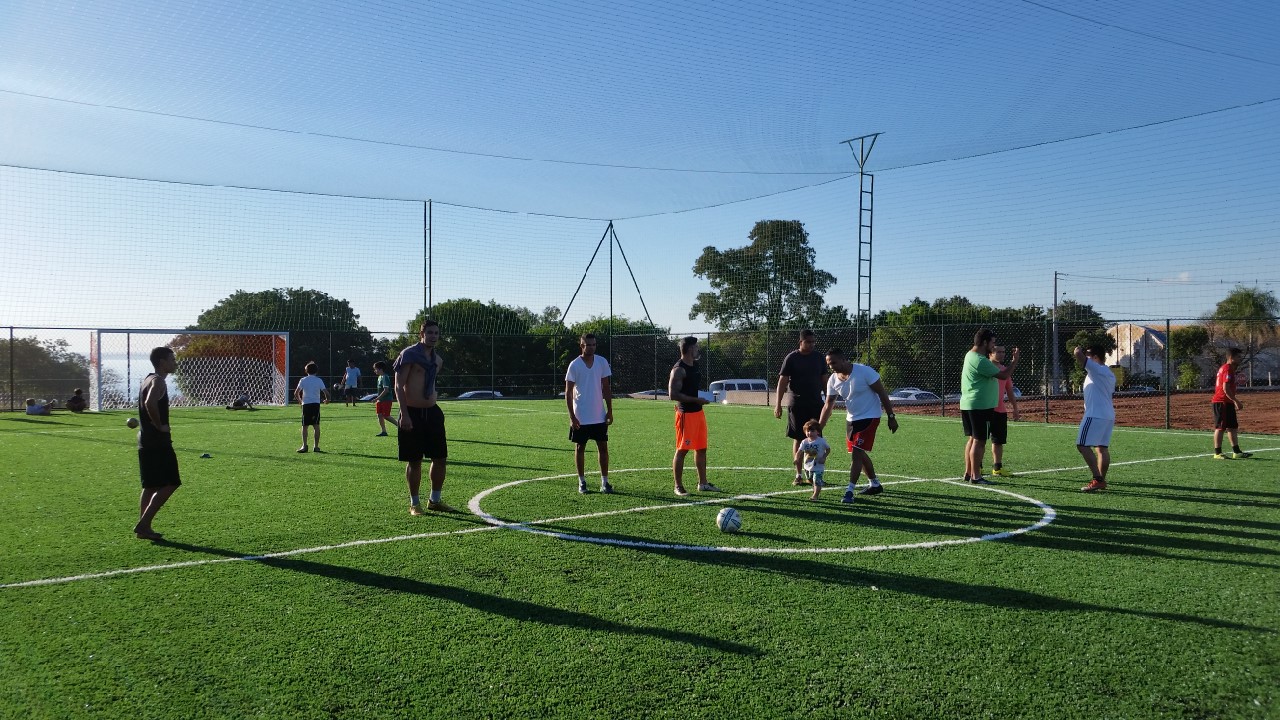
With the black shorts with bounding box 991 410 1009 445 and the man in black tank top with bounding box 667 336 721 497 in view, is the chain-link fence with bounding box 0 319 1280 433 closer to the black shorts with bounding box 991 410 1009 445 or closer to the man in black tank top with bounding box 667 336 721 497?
the black shorts with bounding box 991 410 1009 445

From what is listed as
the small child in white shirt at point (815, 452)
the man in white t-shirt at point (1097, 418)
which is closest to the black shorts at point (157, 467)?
the small child in white shirt at point (815, 452)

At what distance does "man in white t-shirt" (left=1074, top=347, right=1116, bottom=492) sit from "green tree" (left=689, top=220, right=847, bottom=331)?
21.0 metres

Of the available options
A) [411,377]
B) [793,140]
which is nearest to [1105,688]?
[411,377]

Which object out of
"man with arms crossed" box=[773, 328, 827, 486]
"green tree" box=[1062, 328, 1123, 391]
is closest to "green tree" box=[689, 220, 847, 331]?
"green tree" box=[1062, 328, 1123, 391]

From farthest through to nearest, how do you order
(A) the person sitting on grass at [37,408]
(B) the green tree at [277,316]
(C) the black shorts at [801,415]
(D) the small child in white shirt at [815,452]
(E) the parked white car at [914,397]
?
1. (E) the parked white car at [914,397]
2. (B) the green tree at [277,316]
3. (A) the person sitting on grass at [37,408]
4. (C) the black shorts at [801,415]
5. (D) the small child in white shirt at [815,452]

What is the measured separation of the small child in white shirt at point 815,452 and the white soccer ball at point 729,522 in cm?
187

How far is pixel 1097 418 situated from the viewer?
9734 millimetres

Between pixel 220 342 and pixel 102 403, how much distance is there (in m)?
5.30

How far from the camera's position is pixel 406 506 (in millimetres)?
8984

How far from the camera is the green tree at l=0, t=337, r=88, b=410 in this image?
1114 inches

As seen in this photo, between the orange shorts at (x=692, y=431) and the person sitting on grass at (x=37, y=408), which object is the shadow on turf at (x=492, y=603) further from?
the person sitting on grass at (x=37, y=408)

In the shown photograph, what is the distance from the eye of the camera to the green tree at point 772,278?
3250cm

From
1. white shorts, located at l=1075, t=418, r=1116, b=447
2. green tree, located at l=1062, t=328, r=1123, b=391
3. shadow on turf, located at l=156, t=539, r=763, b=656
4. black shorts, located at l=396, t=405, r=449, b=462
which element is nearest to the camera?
shadow on turf, located at l=156, t=539, r=763, b=656

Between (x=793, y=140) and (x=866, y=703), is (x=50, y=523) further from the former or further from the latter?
(x=793, y=140)
